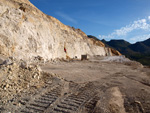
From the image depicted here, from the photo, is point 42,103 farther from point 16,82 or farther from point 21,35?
point 21,35

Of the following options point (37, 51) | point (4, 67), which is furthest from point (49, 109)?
point (37, 51)

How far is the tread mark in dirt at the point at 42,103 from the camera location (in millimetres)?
2104

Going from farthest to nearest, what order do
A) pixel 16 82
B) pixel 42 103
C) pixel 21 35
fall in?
pixel 21 35, pixel 16 82, pixel 42 103

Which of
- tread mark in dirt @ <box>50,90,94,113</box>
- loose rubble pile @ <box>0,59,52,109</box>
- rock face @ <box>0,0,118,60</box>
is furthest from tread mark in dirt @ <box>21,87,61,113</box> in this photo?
rock face @ <box>0,0,118,60</box>

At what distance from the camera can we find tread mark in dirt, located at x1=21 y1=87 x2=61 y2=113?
82.8 inches

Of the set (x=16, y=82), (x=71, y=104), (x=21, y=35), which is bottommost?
(x=71, y=104)

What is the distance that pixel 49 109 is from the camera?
214 centimetres

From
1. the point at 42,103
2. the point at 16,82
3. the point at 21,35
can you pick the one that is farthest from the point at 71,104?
the point at 21,35

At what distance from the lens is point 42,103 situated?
2365 mm

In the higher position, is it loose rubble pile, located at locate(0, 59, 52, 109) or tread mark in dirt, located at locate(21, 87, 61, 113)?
loose rubble pile, located at locate(0, 59, 52, 109)

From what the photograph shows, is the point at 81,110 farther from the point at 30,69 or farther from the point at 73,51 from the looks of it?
the point at 73,51

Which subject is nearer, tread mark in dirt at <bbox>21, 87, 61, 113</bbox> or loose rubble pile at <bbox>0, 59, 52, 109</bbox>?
tread mark in dirt at <bbox>21, 87, 61, 113</bbox>

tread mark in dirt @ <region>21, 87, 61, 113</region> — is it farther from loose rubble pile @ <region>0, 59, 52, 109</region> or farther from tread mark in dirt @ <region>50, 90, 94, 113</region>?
loose rubble pile @ <region>0, 59, 52, 109</region>

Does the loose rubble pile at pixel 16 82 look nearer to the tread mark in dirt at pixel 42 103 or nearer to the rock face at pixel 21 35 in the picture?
the tread mark in dirt at pixel 42 103
